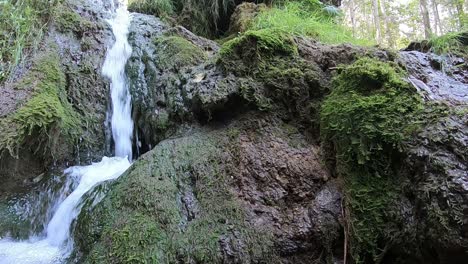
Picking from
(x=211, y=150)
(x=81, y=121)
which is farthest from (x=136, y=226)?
(x=81, y=121)

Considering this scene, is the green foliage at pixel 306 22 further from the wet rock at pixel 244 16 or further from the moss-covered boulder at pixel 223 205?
the moss-covered boulder at pixel 223 205

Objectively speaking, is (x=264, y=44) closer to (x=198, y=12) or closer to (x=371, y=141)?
(x=371, y=141)

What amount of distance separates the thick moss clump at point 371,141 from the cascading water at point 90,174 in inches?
76.7

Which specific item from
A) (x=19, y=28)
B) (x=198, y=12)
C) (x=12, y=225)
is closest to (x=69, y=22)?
(x=19, y=28)

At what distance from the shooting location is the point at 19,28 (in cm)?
429

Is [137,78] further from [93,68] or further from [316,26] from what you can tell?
[316,26]

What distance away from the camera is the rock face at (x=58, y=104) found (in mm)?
3396

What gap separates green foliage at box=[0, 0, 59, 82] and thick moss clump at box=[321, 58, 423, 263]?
3483mm

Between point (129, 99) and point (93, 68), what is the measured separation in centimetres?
66

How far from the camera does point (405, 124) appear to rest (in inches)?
85.6

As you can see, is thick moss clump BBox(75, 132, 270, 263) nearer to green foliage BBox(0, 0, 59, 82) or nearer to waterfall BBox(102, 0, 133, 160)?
waterfall BBox(102, 0, 133, 160)

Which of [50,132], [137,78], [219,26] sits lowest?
[50,132]

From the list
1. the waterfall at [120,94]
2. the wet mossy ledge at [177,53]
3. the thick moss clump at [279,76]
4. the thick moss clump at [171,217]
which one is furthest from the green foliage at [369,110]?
the waterfall at [120,94]

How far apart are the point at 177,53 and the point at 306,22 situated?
171cm
